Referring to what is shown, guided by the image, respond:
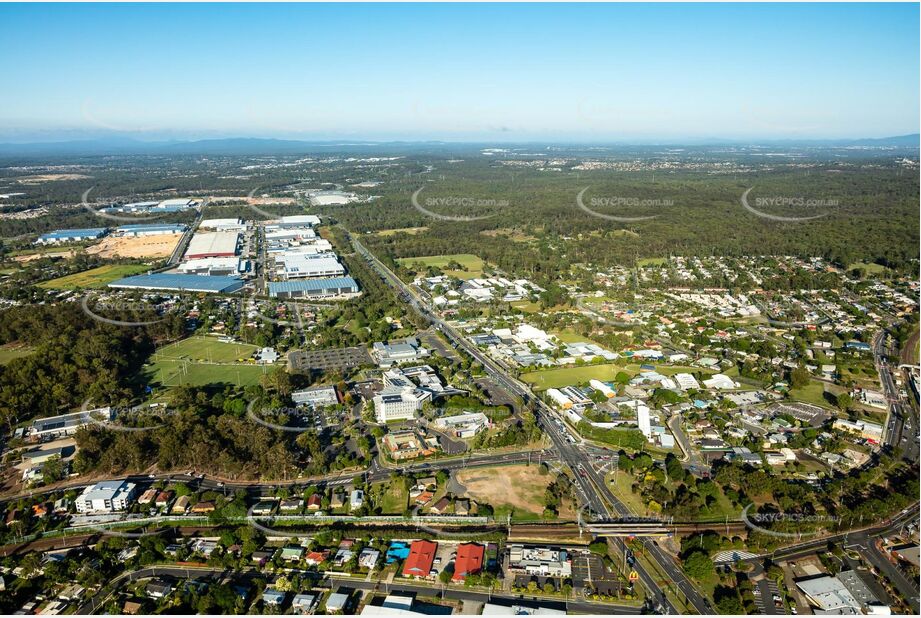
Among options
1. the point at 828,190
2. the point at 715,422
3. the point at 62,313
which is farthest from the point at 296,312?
the point at 828,190

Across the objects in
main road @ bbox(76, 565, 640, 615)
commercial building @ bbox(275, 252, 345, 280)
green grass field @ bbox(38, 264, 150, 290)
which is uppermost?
commercial building @ bbox(275, 252, 345, 280)

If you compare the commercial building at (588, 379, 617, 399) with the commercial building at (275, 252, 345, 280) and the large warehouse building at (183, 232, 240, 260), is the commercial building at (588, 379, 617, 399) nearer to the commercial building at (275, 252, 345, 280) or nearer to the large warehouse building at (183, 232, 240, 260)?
the commercial building at (275, 252, 345, 280)

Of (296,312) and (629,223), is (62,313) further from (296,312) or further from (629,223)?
(629,223)

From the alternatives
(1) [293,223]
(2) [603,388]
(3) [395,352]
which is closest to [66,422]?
(3) [395,352]

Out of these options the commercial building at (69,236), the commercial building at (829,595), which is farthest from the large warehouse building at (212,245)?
the commercial building at (829,595)

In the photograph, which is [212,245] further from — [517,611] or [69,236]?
[517,611]

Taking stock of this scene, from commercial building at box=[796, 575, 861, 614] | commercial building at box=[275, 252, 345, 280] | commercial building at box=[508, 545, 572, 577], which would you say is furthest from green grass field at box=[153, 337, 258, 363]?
commercial building at box=[796, 575, 861, 614]

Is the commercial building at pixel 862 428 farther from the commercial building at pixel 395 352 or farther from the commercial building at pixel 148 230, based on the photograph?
the commercial building at pixel 148 230
